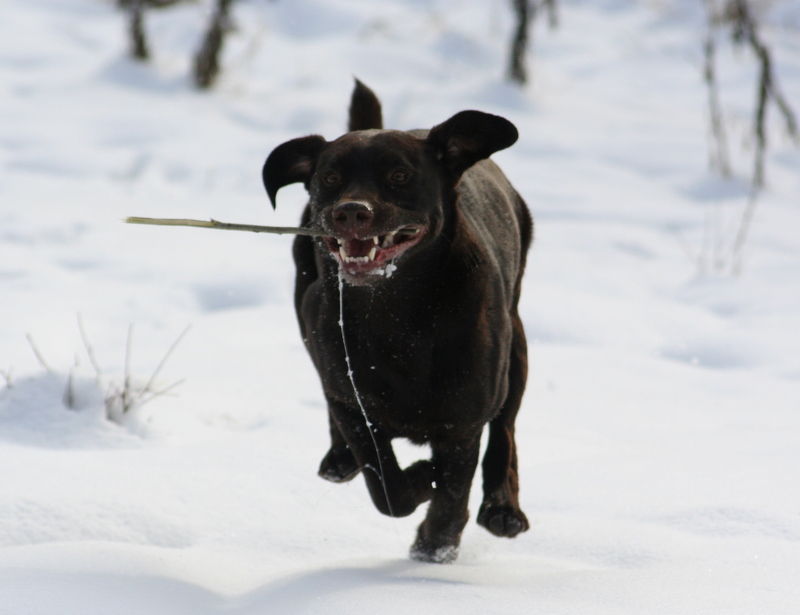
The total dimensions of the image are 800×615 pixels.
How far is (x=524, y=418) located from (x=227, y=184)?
485 cm

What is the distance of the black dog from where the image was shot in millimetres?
2760

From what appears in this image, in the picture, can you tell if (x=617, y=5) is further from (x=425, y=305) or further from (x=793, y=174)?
(x=425, y=305)

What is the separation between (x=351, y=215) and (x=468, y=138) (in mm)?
593

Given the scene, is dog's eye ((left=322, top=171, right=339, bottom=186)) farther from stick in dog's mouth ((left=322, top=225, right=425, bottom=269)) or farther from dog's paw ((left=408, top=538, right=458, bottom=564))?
dog's paw ((left=408, top=538, right=458, bottom=564))

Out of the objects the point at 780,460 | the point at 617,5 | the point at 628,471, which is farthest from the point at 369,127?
the point at 617,5

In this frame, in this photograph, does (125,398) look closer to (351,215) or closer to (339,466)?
(339,466)

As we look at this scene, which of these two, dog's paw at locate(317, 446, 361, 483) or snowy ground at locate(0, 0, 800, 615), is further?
dog's paw at locate(317, 446, 361, 483)

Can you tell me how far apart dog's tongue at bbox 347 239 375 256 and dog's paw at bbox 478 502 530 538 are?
Answer: 100 centimetres

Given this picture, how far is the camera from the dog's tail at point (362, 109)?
360 centimetres

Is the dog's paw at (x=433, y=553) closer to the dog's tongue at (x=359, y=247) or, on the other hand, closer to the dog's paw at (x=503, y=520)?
the dog's paw at (x=503, y=520)

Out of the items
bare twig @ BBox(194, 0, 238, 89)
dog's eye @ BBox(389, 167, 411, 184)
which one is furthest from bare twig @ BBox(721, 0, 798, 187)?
dog's eye @ BBox(389, 167, 411, 184)

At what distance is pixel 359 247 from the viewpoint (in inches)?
105

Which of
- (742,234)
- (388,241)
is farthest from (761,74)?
(388,241)

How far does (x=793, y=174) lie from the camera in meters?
10.4
